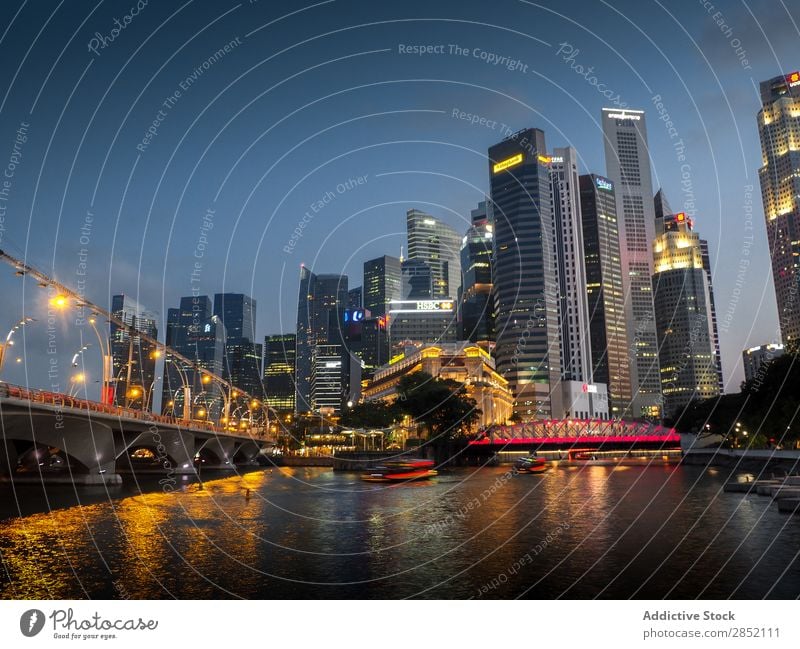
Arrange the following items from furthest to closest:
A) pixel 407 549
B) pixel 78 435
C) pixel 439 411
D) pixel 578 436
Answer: pixel 578 436, pixel 439 411, pixel 78 435, pixel 407 549

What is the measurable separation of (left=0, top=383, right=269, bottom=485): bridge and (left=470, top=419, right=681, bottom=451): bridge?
6310 cm

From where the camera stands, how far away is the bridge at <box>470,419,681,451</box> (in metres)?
137

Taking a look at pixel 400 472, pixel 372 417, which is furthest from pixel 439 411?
pixel 400 472

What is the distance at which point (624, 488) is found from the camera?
66375 mm

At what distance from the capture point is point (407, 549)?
30266 mm

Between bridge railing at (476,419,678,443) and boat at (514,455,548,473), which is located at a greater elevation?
bridge railing at (476,419,678,443)

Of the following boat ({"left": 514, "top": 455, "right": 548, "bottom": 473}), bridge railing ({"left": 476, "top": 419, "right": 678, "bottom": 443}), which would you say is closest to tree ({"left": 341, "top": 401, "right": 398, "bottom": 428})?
bridge railing ({"left": 476, "top": 419, "right": 678, "bottom": 443})

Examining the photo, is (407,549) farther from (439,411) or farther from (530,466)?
(439,411)

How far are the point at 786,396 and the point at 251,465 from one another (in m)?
117

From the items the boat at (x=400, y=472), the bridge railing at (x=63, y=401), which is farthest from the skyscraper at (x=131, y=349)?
the boat at (x=400, y=472)

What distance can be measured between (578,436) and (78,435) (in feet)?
389

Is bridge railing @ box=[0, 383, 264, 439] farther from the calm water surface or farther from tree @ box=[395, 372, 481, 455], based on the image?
tree @ box=[395, 372, 481, 455]
